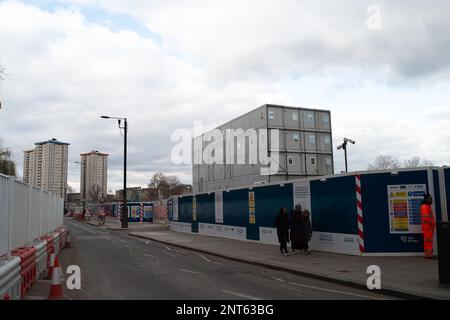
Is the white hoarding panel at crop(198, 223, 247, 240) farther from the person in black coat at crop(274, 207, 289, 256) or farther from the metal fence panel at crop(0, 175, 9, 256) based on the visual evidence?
the metal fence panel at crop(0, 175, 9, 256)

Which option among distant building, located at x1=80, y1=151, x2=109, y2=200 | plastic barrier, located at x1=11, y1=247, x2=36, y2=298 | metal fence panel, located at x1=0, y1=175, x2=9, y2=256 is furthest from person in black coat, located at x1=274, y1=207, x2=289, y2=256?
distant building, located at x1=80, y1=151, x2=109, y2=200

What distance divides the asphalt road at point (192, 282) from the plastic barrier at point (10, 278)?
46.6 inches

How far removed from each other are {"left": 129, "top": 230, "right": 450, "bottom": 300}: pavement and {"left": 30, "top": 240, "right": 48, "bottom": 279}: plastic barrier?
232 inches

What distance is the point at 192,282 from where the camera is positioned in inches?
380

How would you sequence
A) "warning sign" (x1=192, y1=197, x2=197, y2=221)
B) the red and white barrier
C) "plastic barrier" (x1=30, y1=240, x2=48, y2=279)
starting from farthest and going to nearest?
"warning sign" (x1=192, y1=197, x2=197, y2=221), "plastic barrier" (x1=30, y1=240, x2=48, y2=279), the red and white barrier

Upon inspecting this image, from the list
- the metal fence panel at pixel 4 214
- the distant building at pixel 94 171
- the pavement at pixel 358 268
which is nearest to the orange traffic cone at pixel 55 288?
the metal fence panel at pixel 4 214

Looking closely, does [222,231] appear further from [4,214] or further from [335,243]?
[4,214]

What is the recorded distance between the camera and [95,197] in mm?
104188

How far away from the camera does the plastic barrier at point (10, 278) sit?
6148mm

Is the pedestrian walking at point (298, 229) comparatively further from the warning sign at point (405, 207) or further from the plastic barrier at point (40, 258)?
the plastic barrier at point (40, 258)

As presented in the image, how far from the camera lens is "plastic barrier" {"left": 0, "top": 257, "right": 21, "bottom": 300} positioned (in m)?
6.15

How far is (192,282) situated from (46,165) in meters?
86.0

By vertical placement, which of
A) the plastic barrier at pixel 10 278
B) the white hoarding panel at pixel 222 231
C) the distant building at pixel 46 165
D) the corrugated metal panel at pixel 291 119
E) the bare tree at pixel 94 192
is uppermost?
the distant building at pixel 46 165

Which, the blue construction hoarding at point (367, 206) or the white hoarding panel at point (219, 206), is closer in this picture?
the blue construction hoarding at point (367, 206)
